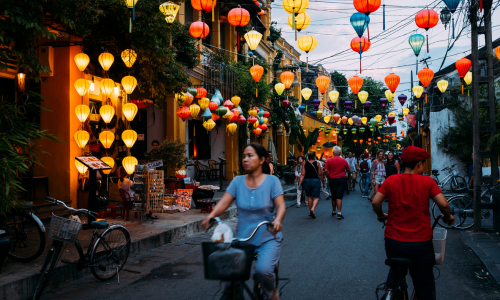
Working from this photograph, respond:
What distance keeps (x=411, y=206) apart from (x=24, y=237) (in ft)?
17.5

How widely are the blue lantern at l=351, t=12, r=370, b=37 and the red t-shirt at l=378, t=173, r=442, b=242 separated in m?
7.65

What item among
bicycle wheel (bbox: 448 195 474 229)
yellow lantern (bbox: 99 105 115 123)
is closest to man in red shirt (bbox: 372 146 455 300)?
bicycle wheel (bbox: 448 195 474 229)

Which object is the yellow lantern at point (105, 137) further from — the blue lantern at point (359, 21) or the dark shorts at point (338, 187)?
the blue lantern at point (359, 21)

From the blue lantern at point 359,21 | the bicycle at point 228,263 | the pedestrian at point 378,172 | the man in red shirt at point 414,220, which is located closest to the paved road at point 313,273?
the man in red shirt at point 414,220

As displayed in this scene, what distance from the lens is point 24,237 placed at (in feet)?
18.8

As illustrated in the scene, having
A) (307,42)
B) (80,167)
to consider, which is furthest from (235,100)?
(80,167)

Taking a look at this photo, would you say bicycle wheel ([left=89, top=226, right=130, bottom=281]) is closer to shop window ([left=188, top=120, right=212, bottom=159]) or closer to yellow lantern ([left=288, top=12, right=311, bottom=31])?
yellow lantern ([left=288, top=12, right=311, bottom=31])

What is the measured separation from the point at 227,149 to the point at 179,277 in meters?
16.0

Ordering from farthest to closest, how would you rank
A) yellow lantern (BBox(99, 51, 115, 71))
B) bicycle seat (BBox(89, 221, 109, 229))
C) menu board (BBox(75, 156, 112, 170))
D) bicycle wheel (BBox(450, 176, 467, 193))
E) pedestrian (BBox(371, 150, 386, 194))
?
1. bicycle wheel (BBox(450, 176, 467, 193))
2. pedestrian (BBox(371, 150, 386, 194))
3. yellow lantern (BBox(99, 51, 115, 71))
4. menu board (BBox(75, 156, 112, 170))
5. bicycle seat (BBox(89, 221, 109, 229))

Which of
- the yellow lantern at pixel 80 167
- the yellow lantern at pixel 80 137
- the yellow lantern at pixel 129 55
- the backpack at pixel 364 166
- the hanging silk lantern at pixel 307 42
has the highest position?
the hanging silk lantern at pixel 307 42

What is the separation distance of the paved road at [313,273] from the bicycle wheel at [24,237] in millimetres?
829

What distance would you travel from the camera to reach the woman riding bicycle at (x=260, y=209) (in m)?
3.32

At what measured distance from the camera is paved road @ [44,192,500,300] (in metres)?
4.94

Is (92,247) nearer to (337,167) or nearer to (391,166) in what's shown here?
(337,167)
